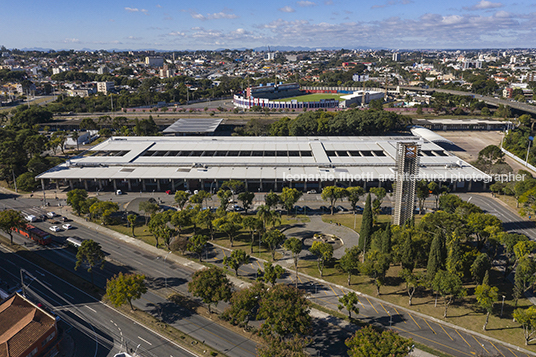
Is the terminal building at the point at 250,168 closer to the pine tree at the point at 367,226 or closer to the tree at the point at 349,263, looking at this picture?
the pine tree at the point at 367,226

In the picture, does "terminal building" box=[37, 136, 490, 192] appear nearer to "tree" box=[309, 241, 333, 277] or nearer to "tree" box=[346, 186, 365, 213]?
"tree" box=[346, 186, 365, 213]

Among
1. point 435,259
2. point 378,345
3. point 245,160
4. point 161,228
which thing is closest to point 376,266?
point 435,259

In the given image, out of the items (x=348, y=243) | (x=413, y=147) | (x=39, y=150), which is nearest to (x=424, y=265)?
(x=348, y=243)

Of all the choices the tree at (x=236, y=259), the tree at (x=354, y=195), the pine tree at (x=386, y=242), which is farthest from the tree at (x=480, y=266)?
the tree at (x=236, y=259)

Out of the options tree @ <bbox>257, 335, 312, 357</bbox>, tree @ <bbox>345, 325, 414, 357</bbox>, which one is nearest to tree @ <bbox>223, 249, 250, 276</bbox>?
tree @ <bbox>257, 335, 312, 357</bbox>

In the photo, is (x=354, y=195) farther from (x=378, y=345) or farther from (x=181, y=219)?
(x=378, y=345)

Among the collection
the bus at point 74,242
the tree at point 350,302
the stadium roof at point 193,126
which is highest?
the stadium roof at point 193,126

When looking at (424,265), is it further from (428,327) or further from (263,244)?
(263,244)
